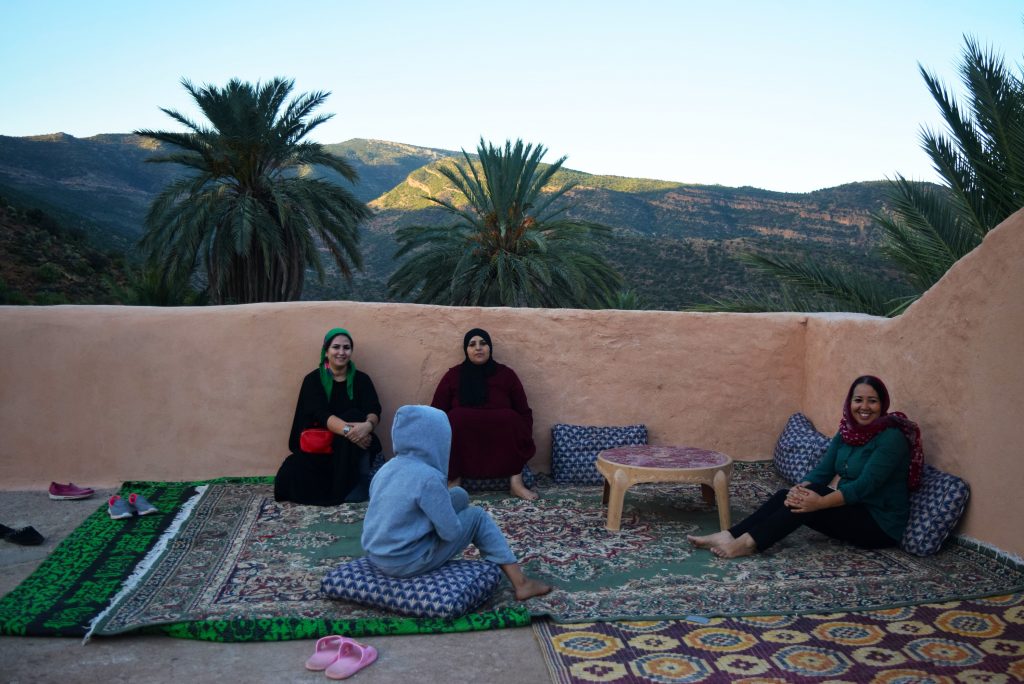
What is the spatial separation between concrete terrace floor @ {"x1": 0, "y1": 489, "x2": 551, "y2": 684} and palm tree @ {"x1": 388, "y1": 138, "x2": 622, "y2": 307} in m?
10.9

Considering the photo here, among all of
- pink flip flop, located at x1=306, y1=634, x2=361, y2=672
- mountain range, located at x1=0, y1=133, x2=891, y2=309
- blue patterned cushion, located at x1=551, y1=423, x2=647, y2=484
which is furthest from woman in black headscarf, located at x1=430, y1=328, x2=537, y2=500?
mountain range, located at x1=0, y1=133, x2=891, y2=309

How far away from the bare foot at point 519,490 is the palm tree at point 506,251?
8513 mm

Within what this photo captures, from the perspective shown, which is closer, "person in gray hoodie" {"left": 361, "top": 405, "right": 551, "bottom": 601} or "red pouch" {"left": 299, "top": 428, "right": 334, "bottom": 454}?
"person in gray hoodie" {"left": 361, "top": 405, "right": 551, "bottom": 601}

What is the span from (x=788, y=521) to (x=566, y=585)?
1184mm

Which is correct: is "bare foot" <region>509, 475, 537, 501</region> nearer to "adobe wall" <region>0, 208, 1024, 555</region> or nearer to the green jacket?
"adobe wall" <region>0, 208, 1024, 555</region>

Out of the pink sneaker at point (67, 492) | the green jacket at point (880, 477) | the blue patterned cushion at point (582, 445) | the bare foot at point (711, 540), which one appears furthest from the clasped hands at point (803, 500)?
the pink sneaker at point (67, 492)

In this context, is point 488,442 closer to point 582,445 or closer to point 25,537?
point 582,445

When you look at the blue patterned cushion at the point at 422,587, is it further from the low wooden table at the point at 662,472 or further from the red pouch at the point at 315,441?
the red pouch at the point at 315,441

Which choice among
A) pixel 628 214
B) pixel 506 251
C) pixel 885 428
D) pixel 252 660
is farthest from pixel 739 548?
pixel 628 214

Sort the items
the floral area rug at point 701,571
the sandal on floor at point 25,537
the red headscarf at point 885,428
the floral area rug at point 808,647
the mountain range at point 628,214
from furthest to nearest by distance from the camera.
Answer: the mountain range at point 628,214 → the sandal on floor at point 25,537 → the red headscarf at point 885,428 → the floral area rug at point 701,571 → the floral area rug at point 808,647

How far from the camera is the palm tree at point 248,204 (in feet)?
51.8

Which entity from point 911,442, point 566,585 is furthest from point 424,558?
point 911,442

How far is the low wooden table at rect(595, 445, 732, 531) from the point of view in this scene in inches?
181

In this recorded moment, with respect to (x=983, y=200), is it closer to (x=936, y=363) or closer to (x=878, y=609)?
(x=936, y=363)
